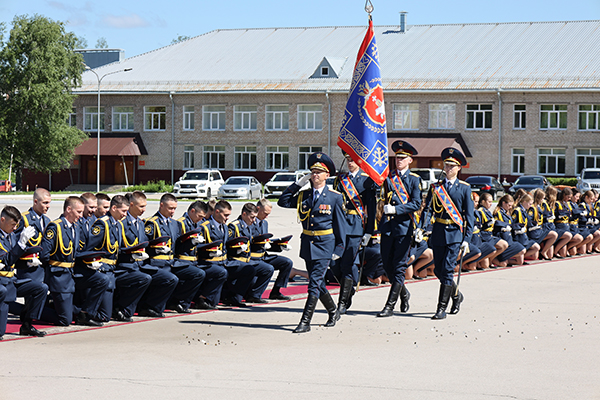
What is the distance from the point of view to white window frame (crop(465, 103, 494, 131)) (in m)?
51.2

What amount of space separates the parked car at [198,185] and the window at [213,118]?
8325 millimetres

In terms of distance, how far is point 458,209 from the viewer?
416 inches

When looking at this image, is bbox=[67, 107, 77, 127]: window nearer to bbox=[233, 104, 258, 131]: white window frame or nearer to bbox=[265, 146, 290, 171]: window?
bbox=[233, 104, 258, 131]: white window frame

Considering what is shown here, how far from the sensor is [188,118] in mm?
57906

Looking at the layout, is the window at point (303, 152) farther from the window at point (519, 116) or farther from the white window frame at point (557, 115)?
the white window frame at point (557, 115)

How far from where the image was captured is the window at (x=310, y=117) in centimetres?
5481

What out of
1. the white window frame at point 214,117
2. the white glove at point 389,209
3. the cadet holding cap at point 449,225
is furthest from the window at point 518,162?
the white glove at point 389,209

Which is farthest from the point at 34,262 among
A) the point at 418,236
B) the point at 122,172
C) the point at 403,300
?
the point at 122,172

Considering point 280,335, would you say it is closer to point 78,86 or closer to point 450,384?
point 450,384

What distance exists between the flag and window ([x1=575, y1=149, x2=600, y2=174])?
4095 centimetres

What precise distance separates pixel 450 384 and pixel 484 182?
127ft

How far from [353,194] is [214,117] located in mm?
47463

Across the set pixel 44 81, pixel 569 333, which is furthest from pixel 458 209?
pixel 44 81

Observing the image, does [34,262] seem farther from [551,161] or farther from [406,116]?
[551,161]
